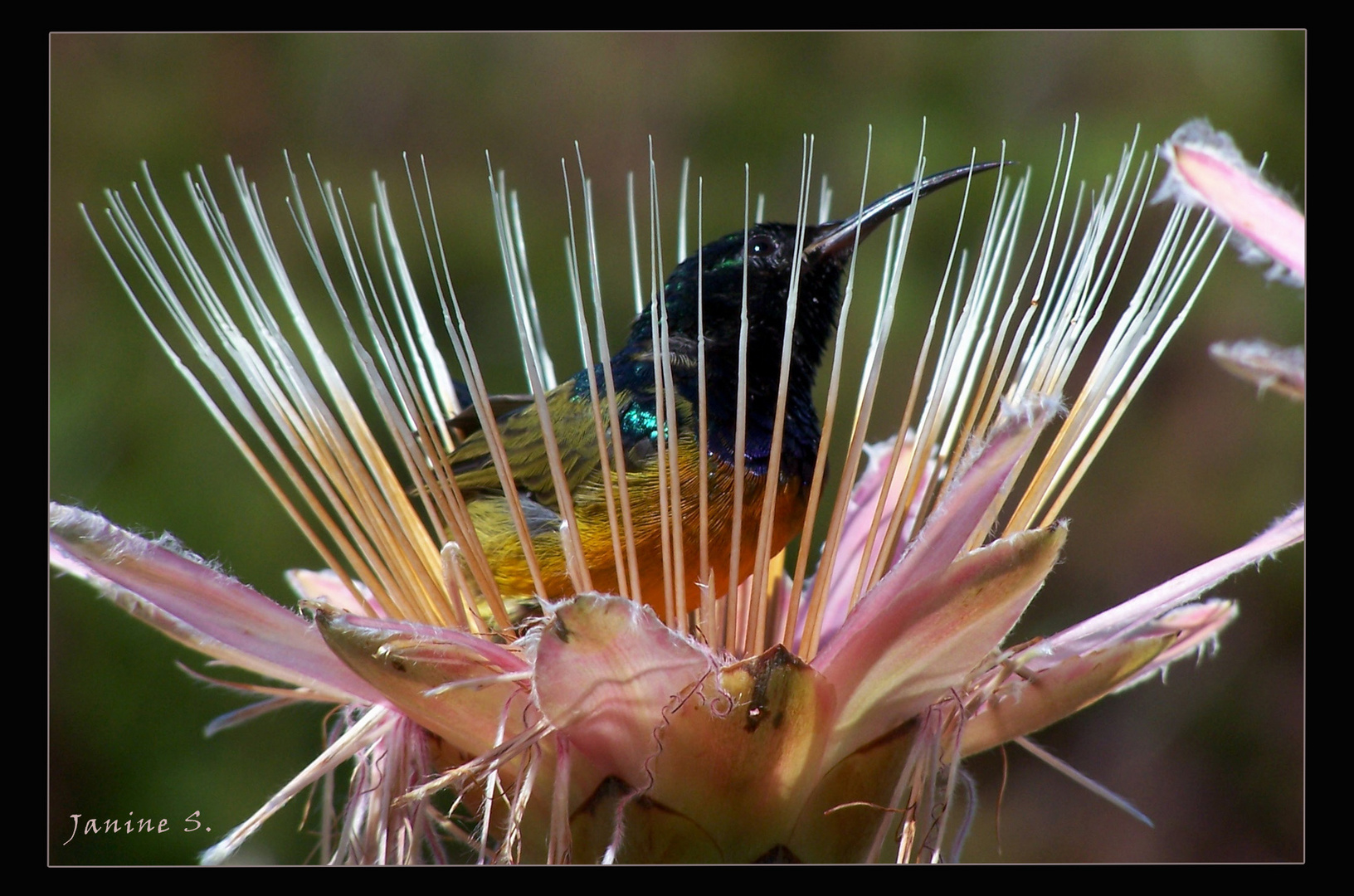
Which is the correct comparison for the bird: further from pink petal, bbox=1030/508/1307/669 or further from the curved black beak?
pink petal, bbox=1030/508/1307/669

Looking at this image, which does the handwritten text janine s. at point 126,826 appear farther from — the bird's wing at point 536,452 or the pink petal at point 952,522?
the pink petal at point 952,522

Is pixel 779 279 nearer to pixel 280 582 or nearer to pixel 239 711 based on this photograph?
pixel 239 711

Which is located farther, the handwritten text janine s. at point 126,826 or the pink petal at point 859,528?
the handwritten text janine s. at point 126,826

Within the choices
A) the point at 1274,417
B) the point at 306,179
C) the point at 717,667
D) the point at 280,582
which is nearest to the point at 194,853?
the point at 717,667

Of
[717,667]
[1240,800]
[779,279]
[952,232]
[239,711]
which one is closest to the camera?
[717,667]

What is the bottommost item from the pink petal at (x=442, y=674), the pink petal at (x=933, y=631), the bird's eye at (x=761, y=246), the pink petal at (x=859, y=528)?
the pink petal at (x=442, y=674)

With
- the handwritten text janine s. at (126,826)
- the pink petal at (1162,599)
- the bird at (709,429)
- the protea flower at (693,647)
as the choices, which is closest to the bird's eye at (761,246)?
the bird at (709,429)

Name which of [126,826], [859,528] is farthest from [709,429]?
[126,826]
